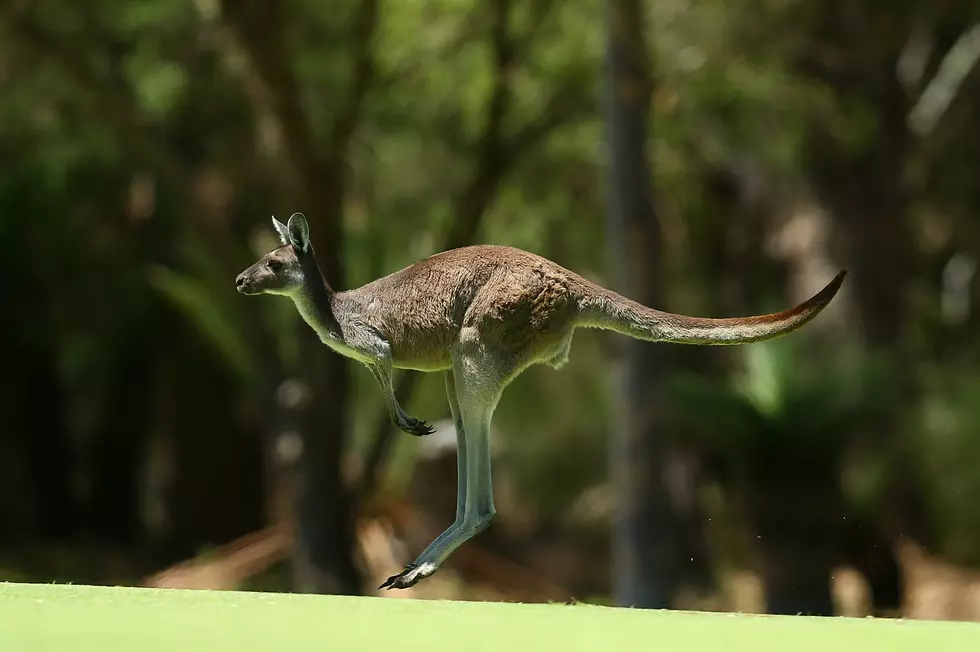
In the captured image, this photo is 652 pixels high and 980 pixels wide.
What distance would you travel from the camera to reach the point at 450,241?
10.0m

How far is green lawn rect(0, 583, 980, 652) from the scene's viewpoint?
344cm

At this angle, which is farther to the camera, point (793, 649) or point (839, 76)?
point (839, 76)

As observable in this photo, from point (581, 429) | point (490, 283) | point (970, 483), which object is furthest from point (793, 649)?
point (581, 429)

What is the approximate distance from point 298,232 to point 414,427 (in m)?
0.73

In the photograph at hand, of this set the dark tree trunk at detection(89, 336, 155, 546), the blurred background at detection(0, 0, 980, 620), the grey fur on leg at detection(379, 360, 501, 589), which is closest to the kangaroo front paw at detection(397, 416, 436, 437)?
the grey fur on leg at detection(379, 360, 501, 589)

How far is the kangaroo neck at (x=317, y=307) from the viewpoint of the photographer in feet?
13.9

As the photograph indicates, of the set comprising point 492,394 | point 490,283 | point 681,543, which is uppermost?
point 490,283

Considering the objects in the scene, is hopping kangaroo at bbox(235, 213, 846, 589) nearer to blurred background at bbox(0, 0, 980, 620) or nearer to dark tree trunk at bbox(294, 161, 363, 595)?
blurred background at bbox(0, 0, 980, 620)

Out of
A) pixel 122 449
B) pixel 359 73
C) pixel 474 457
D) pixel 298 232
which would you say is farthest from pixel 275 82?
pixel 122 449

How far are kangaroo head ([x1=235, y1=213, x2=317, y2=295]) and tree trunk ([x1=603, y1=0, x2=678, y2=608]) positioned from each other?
5.30 meters

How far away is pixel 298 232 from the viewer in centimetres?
422

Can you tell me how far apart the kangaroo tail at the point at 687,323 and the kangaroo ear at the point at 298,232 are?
93cm

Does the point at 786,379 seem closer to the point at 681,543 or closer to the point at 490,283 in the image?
the point at 490,283

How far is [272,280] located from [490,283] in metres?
0.70
